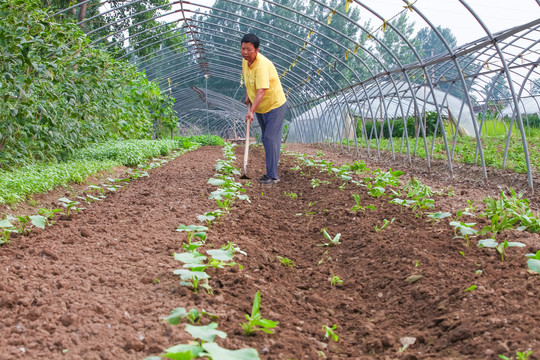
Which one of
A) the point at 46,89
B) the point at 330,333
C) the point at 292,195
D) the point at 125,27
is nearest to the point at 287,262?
the point at 330,333

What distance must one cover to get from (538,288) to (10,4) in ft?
19.9

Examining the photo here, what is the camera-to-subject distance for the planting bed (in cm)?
173

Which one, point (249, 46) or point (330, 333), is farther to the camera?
point (249, 46)

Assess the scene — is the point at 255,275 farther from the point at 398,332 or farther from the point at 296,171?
the point at 296,171

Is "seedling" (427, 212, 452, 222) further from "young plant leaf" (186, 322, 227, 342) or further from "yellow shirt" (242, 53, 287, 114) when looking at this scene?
"yellow shirt" (242, 53, 287, 114)

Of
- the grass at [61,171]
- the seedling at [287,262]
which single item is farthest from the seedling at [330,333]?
the grass at [61,171]

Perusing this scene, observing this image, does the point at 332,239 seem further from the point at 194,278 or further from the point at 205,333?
the point at 205,333

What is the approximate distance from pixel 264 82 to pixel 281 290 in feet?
12.2

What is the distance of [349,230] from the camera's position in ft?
12.0

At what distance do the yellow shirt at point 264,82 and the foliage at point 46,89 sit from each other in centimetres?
261

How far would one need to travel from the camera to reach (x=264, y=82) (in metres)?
5.69

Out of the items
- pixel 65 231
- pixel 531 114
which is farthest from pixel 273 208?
pixel 531 114

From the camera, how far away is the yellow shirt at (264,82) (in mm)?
5684

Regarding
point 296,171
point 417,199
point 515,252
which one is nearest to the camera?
point 515,252
